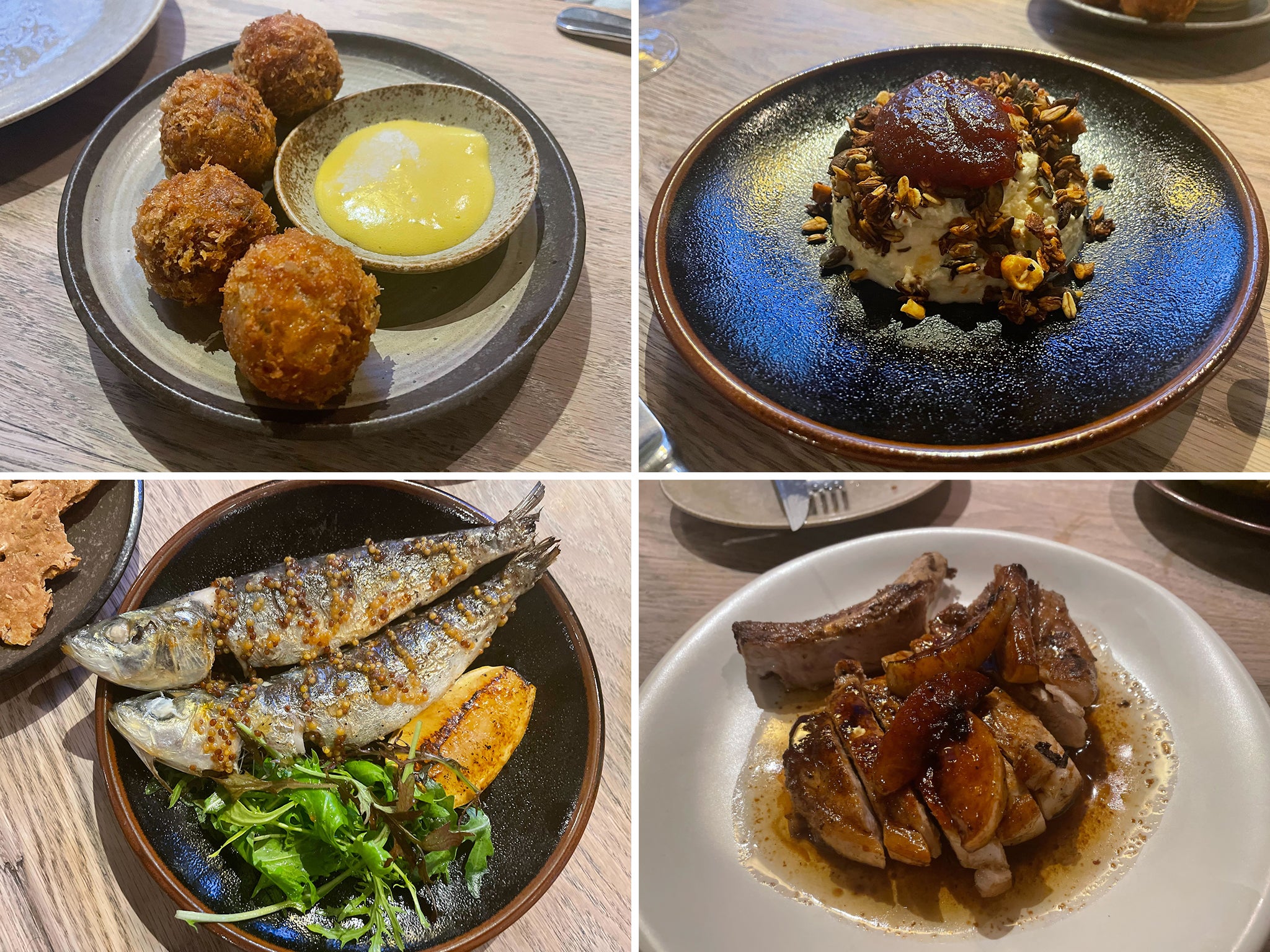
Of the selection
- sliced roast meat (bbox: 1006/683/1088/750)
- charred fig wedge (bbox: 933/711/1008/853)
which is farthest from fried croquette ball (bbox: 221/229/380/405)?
sliced roast meat (bbox: 1006/683/1088/750)

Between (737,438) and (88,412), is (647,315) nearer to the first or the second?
(737,438)

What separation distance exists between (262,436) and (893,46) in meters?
2.06

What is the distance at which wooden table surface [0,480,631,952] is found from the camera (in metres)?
1.45

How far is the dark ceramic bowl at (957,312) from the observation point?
4.83 feet

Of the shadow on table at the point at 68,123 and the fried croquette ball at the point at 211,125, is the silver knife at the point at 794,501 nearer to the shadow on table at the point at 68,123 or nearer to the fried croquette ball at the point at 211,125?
the fried croquette ball at the point at 211,125

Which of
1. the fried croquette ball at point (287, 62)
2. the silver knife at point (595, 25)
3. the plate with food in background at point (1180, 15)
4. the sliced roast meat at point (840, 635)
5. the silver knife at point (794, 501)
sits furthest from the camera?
the silver knife at point (595, 25)

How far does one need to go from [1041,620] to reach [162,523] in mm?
1884

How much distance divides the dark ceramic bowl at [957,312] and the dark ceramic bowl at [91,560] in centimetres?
114

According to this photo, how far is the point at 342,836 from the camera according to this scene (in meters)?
1.47

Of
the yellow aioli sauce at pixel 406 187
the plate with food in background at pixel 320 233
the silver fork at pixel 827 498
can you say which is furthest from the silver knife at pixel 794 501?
the yellow aioli sauce at pixel 406 187

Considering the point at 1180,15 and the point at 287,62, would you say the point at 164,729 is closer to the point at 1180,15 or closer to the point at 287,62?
the point at 287,62

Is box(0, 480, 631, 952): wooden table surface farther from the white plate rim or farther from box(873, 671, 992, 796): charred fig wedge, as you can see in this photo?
the white plate rim

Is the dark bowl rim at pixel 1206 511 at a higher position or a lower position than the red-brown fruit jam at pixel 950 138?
lower

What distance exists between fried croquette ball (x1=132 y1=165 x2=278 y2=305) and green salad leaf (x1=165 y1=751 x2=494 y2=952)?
0.89 meters
